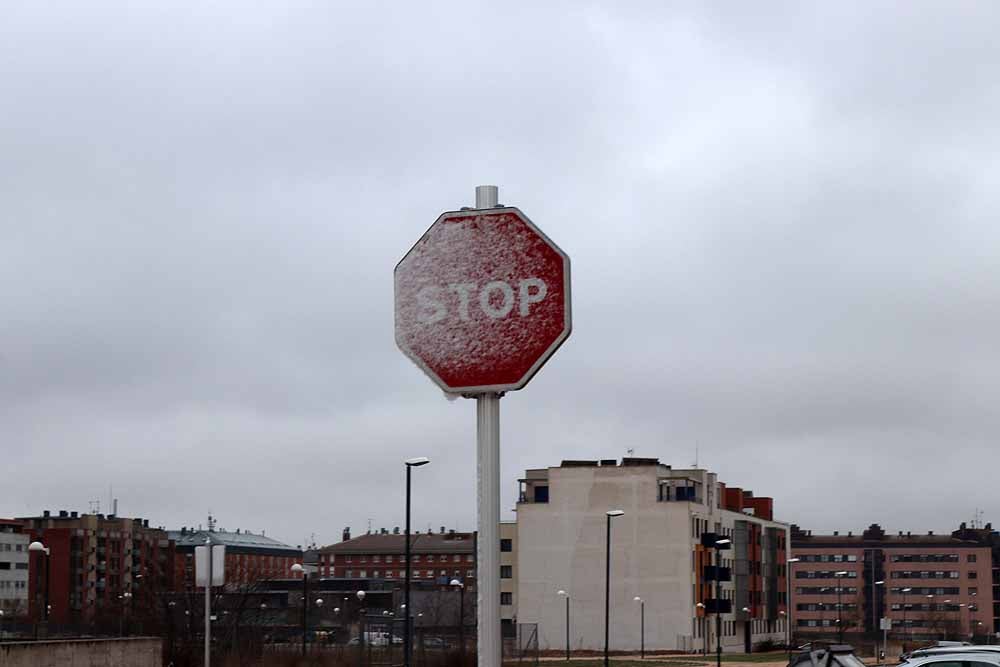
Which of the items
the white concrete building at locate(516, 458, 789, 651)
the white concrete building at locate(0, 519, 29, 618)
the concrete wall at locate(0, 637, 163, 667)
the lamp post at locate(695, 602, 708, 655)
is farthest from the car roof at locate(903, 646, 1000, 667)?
the white concrete building at locate(0, 519, 29, 618)

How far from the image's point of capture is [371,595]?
143 metres

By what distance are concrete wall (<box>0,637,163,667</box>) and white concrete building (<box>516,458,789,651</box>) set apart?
2889 inches

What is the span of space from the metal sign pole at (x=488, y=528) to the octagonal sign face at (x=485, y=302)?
4.0 inches

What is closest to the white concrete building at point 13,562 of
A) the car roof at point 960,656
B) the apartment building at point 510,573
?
the apartment building at point 510,573

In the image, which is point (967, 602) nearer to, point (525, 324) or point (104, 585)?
point (104, 585)

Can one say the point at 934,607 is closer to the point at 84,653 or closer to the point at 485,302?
the point at 84,653

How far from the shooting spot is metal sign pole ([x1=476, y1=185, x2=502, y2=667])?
521 cm

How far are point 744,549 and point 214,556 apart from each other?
364 feet

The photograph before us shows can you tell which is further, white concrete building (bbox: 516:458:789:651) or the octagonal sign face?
white concrete building (bbox: 516:458:789:651)

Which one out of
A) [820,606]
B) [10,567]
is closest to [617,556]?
[10,567]

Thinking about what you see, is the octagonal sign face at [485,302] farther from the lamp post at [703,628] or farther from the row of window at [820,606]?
the row of window at [820,606]

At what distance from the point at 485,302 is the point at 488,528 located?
827 millimetres

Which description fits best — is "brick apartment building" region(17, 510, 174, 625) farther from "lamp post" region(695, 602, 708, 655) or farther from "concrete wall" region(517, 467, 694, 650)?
"lamp post" region(695, 602, 708, 655)

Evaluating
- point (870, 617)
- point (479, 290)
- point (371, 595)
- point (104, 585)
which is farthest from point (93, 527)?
point (479, 290)
